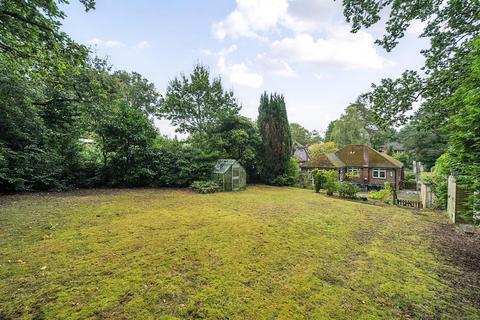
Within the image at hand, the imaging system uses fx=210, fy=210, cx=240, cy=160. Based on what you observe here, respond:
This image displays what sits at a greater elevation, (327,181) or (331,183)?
(327,181)

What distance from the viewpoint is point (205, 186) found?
43.0ft

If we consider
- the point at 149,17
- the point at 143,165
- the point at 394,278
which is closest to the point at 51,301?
the point at 394,278

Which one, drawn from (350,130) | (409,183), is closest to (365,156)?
(350,130)

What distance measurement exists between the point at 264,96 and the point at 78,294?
62.2 feet

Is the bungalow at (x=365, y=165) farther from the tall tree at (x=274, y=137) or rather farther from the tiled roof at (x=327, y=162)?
the tall tree at (x=274, y=137)

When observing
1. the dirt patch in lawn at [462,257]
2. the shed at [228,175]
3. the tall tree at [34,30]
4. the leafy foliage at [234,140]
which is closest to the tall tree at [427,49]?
the dirt patch in lawn at [462,257]

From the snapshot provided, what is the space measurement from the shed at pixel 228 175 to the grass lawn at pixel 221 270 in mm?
7318

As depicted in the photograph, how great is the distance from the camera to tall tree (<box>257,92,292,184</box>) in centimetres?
1888

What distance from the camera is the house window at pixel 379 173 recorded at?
24297 millimetres

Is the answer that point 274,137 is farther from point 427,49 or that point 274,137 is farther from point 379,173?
point 379,173

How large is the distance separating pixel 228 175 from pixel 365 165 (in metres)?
19.0

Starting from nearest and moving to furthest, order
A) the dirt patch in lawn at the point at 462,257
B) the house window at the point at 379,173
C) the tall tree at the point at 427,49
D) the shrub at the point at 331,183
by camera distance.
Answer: the dirt patch in lawn at the point at 462,257
the tall tree at the point at 427,49
the shrub at the point at 331,183
the house window at the point at 379,173

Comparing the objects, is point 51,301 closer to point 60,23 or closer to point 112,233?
point 112,233

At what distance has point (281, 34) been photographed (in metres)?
10.5
